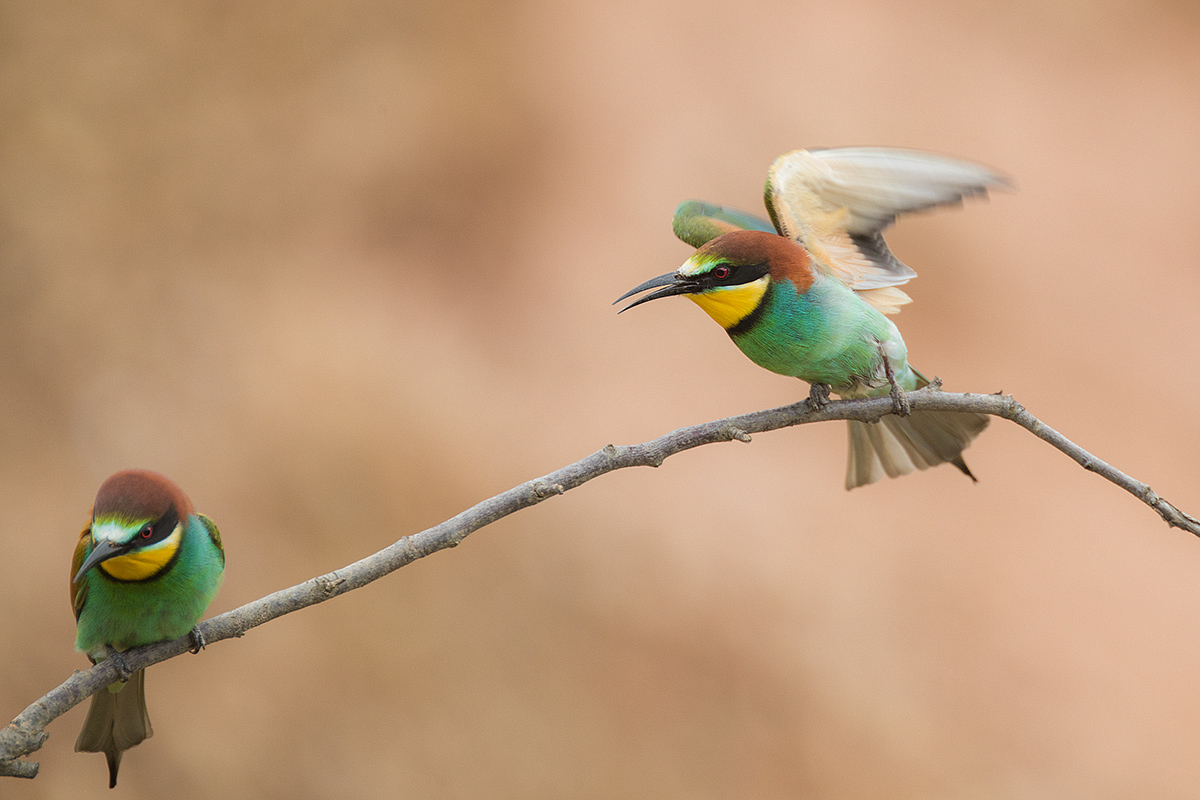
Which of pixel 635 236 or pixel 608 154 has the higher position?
pixel 608 154

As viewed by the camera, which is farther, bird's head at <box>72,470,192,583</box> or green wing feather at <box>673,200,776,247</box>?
green wing feather at <box>673,200,776,247</box>

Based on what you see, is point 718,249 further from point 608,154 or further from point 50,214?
point 50,214

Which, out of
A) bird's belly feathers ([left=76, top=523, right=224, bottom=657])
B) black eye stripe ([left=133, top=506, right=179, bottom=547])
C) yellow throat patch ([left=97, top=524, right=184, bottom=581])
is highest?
black eye stripe ([left=133, top=506, right=179, bottom=547])

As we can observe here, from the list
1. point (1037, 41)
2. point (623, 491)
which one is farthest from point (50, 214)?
point (1037, 41)

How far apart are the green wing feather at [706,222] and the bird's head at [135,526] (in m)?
0.86

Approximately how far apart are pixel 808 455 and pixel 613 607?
845mm

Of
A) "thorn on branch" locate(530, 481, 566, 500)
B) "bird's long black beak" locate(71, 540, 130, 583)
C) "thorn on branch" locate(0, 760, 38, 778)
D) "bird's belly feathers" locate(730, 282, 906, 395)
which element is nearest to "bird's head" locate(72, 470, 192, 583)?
"bird's long black beak" locate(71, 540, 130, 583)

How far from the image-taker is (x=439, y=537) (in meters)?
0.91

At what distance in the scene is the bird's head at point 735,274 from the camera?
3.70ft

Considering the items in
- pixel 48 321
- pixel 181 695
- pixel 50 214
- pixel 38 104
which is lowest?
pixel 181 695

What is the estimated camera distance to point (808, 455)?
310 centimetres

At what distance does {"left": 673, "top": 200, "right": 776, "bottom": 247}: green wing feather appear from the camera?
4.91 ft

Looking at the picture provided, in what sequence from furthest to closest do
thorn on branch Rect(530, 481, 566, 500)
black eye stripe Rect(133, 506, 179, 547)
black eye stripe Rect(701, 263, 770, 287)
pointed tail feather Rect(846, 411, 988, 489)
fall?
pointed tail feather Rect(846, 411, 988, 489), black eye stripe Rect(701, 263, 770, 287), black eye stripe Rect(133, 506, 179, 547), thorn on branch Rect(530, 481, 566, 500)

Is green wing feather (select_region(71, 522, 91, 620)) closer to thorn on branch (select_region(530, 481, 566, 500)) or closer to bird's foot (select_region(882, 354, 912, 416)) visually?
thorn on branch (select_region(530, 481, 566, 500))
